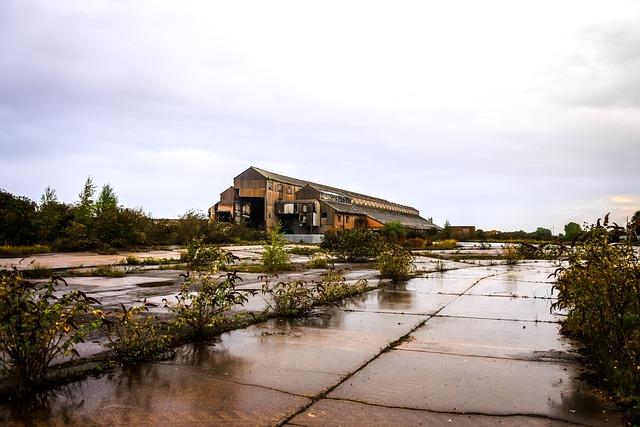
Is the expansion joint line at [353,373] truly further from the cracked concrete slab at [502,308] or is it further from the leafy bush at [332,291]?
the leafy bush at [332,291]

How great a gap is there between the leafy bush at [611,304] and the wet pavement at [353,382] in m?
0.24

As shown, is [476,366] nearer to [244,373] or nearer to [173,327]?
[244,373]

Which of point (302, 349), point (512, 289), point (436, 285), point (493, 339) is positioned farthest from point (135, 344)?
point (512, 289)

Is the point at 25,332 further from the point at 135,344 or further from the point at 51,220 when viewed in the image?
the point at 51,220

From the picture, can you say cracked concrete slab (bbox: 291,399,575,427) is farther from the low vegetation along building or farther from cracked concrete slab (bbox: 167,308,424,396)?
the low vegetation along building

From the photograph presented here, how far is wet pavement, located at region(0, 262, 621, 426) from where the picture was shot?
315 cm

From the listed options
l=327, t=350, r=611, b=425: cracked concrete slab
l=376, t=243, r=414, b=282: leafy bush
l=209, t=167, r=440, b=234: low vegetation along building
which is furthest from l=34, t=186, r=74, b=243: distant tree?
l=209, t=167, r=440, b=234: low vegetation along building

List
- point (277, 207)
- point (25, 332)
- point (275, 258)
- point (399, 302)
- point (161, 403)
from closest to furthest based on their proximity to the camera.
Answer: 1. point (161, 403)
2. point (25, 332)
3. point (399, 302)
4. point (275, 258)
5. point (277, 207)

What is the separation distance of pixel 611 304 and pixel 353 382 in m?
2.26

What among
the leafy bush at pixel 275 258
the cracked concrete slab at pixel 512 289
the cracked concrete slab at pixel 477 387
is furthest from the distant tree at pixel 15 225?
the cracked concrete slab at pixel 477 387

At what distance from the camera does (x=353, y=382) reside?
388cm

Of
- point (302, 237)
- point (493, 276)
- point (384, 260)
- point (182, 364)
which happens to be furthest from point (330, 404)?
point (302, 237)

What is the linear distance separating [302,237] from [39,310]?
42.9m

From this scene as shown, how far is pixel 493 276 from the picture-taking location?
13.3 meters
